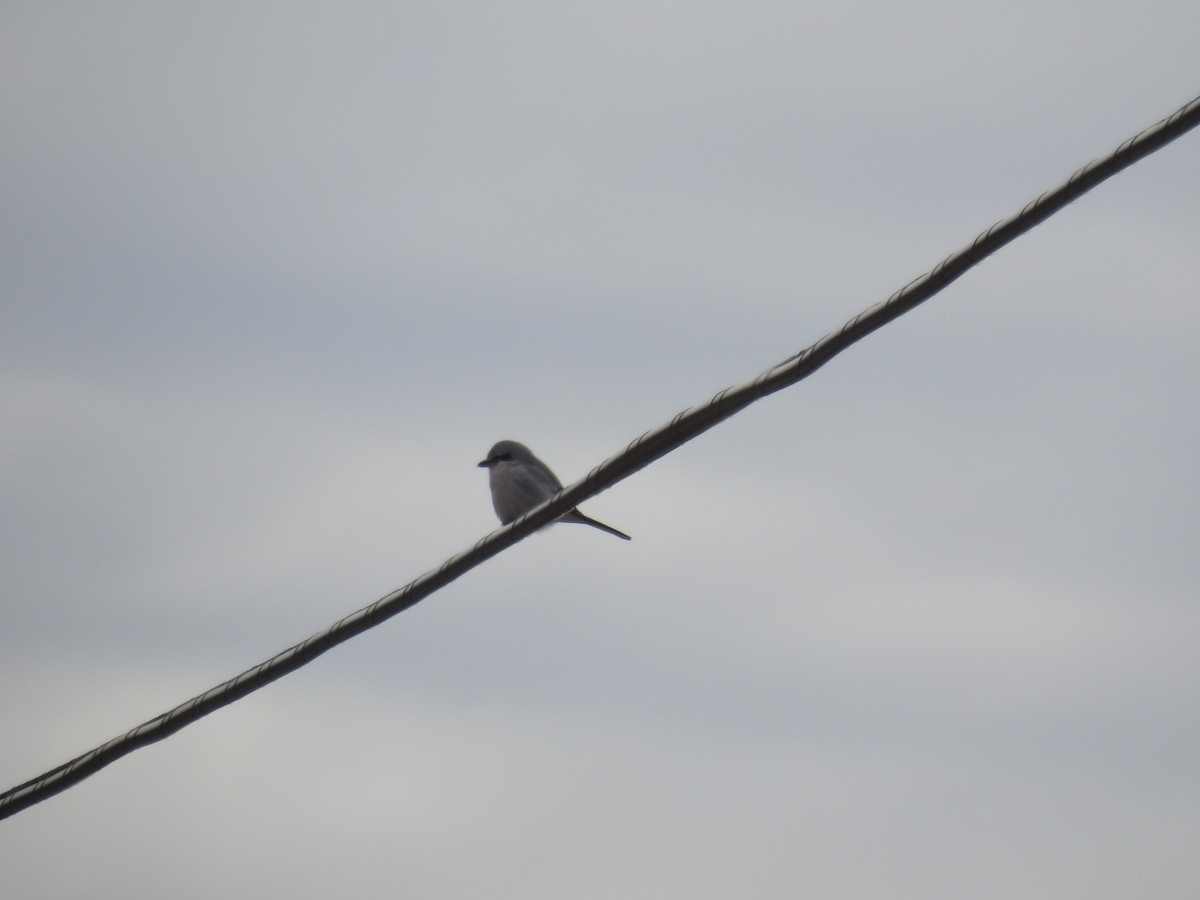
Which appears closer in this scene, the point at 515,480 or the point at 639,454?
the point at 639,454

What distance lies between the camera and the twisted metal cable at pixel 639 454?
499cm

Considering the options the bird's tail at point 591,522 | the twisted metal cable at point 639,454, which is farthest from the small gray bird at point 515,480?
the twisted metal cable at point 639,454

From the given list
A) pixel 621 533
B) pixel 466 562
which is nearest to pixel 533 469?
pixel 621 533

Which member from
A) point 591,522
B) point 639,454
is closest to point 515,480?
point 591,522

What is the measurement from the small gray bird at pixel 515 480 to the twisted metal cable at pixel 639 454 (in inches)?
291

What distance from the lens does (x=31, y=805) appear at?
23.2ft

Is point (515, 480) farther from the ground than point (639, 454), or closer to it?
farther from the ground

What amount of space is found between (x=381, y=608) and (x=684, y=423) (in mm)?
1687

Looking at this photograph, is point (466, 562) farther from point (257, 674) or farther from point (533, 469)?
point (533, 469)

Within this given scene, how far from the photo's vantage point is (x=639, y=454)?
6.23 m

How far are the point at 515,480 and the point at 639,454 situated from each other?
843cm

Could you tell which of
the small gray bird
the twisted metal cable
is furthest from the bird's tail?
the twisted metal cable

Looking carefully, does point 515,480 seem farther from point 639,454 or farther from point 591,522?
point 639,454

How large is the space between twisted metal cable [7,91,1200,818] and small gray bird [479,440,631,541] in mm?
7391
